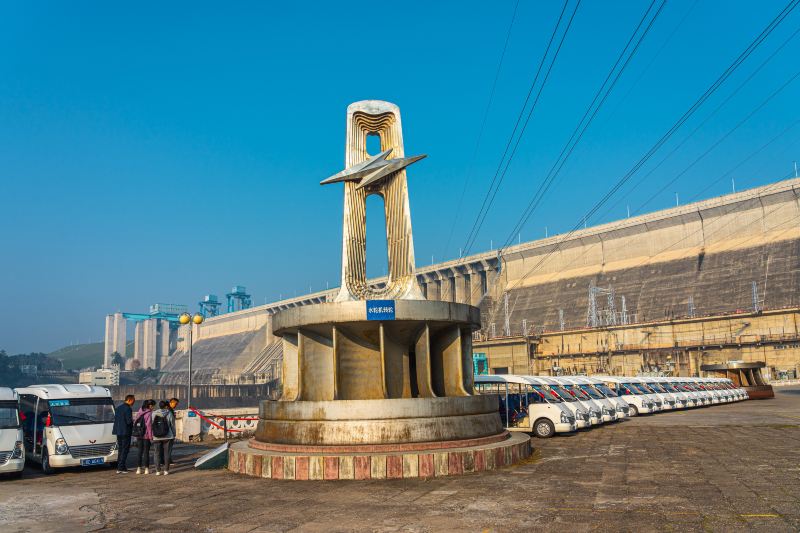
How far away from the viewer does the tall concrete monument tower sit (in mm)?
13133

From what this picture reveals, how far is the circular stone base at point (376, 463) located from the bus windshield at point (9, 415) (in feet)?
18.7

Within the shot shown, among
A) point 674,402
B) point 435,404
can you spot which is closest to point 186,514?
point 435,404

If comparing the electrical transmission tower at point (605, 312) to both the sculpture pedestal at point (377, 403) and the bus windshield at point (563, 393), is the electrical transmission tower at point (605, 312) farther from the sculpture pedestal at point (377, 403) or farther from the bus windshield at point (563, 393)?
the sculpture pedestal at point (377, 403)

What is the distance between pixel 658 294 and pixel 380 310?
7754cm

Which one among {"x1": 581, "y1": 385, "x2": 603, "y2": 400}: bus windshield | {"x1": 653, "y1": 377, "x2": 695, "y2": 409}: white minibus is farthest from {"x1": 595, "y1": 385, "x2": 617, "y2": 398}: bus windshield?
A: {"x1": 653, "y1": 377, "x2": 695, "y2": 409}: white minibus

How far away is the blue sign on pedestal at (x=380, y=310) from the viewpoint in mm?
14914

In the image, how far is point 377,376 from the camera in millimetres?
15820

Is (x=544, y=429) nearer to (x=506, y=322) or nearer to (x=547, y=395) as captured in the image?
(x=547, y=395)

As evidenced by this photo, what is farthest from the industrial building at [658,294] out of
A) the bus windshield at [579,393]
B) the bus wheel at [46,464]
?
the bus wheel at [46,464]

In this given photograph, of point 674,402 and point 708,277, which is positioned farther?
point 708,277

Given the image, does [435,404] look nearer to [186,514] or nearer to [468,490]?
[468,490]

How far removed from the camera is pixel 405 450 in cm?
1345

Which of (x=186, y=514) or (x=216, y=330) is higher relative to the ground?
(x=216, y=330)

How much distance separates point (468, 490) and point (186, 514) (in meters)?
4.70
